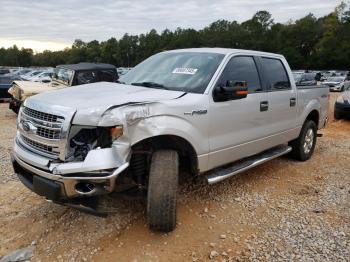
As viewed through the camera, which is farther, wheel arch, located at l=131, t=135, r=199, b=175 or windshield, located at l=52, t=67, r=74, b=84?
windshield, located at l=52, t=67, r=74, b=84

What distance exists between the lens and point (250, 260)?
318 centimetres

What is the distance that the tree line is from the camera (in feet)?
246

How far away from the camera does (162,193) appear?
3.34 metres

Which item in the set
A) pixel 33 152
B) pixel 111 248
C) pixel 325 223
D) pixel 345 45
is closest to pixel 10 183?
pixel 33 152

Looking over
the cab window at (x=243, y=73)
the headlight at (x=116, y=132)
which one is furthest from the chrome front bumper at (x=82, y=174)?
the cab window at (x=243, y=73)

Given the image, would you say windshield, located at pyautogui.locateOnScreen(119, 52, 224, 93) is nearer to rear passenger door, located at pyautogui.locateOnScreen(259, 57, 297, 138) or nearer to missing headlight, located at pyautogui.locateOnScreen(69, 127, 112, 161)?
rear passenger door, located at pyautogui.locateOnScreen(259, 57, 297, 138)

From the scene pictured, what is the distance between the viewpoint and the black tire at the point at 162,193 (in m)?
3.34

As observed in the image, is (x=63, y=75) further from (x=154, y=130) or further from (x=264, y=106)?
(x=154, y=130)

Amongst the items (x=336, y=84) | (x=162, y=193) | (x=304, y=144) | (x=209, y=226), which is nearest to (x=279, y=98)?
(x=304, y=144)

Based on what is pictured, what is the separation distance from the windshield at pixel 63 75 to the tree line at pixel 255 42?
2836 inches

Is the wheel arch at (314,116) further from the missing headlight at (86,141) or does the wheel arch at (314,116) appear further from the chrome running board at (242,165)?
the missing headlight at (86,141)

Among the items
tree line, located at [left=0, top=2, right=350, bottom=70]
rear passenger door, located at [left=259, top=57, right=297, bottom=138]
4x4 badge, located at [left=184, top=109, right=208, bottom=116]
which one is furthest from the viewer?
tree line, located at [left=0, top=2, right=350, bottom=70]

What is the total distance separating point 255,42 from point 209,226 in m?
86.7

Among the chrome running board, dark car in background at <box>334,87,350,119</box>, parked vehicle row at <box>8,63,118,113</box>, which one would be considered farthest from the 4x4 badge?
dark car in background at <box>334,87,350,119</box>
